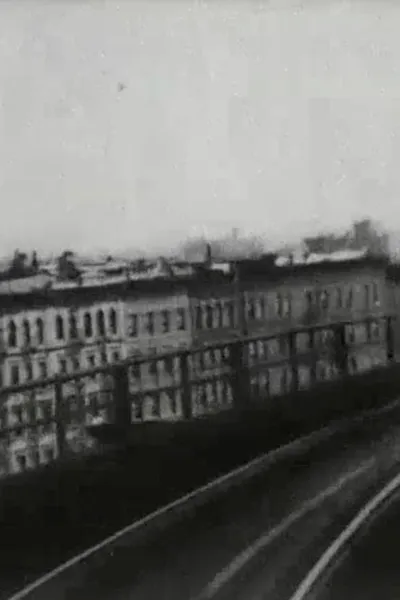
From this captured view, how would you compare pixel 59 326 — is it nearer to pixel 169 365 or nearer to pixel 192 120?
pixel 169 365

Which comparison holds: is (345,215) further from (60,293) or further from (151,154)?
(60,293)

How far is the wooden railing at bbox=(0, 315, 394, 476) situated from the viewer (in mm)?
1518

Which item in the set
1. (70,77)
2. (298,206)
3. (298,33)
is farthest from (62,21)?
(298,206)

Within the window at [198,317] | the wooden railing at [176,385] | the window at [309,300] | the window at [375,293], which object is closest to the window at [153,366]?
the wooden railing at [176,385]

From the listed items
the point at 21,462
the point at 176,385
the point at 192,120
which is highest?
the point at 192,120

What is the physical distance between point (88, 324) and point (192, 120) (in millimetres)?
432

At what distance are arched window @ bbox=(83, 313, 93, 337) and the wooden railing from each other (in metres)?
0.07

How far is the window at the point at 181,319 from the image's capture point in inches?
62.6

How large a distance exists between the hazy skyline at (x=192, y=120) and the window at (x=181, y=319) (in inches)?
5.3

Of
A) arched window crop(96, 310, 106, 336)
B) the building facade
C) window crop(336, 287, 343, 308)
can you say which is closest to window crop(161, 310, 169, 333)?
the building facade

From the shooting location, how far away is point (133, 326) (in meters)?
1.57

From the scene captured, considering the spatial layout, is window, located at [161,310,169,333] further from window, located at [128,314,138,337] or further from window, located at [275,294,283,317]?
window, located at [275,294,283,317]

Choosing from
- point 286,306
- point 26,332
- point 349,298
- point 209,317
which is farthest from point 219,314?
point 26,332

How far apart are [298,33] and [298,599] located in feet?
3.40
